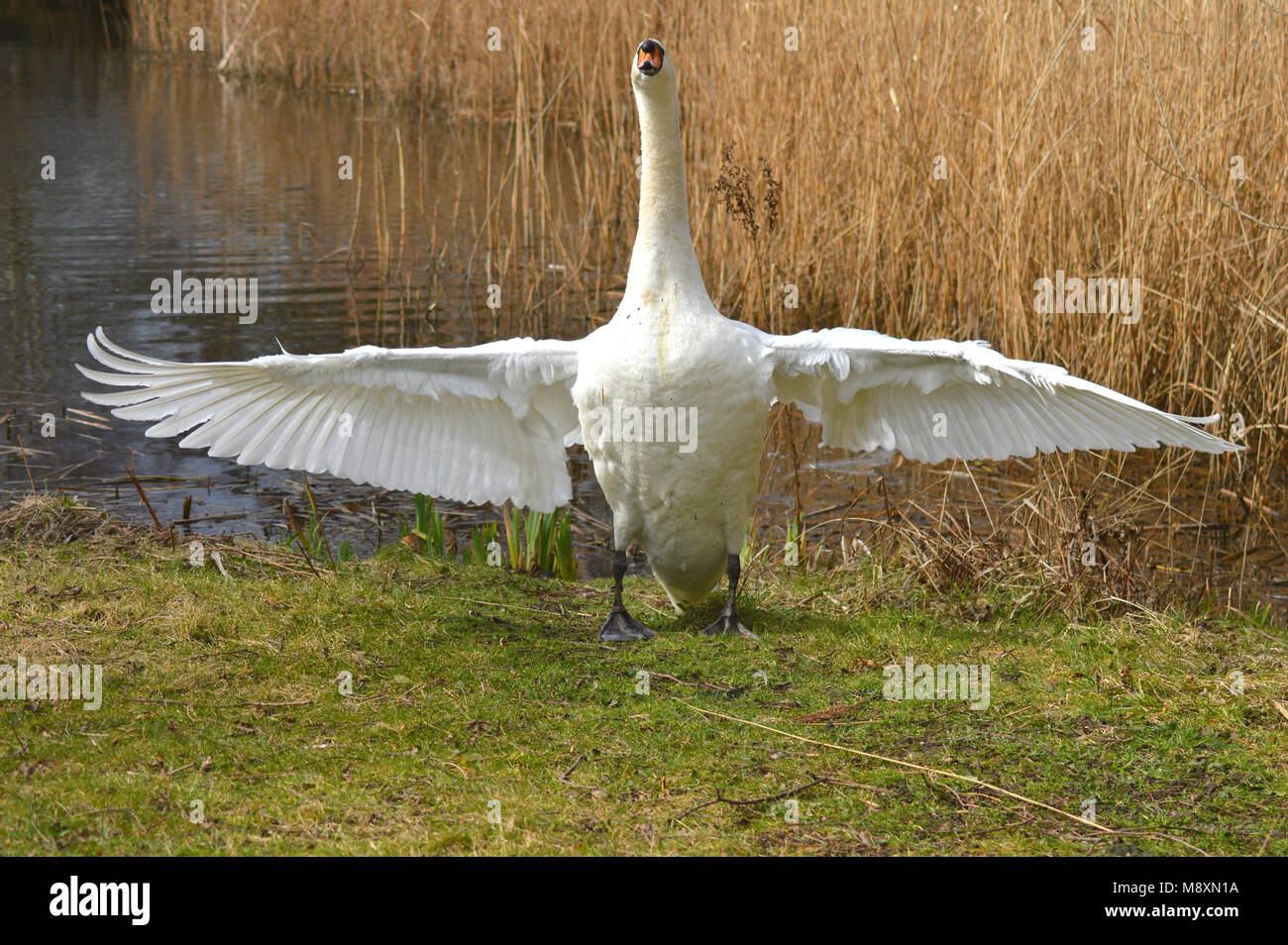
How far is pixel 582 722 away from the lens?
13.6ft

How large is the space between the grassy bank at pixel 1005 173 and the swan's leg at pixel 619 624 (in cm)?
335

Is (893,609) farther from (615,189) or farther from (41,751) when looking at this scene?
(615,189)

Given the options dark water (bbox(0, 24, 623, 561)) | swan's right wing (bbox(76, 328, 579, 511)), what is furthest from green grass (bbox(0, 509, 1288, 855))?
dark water (bbox(0, 24, 623, 561))

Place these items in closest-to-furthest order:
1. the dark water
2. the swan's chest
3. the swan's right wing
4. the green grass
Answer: the green grass → the swan's chest → the swan's right wing → the dark water

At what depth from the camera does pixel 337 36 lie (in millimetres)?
19406

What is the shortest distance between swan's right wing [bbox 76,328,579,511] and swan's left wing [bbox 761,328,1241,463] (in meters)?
0.91

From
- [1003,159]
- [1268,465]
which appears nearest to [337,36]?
[1003,159]

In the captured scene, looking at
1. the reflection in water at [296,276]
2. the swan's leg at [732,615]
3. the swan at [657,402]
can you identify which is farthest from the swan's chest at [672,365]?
the reflection in water at [296,276]

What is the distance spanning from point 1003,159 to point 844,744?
4623 mm

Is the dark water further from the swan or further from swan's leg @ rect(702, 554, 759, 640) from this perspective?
swan's leg @ rect(702, 554, 759, 640)

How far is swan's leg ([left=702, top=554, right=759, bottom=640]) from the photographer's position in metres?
5.06

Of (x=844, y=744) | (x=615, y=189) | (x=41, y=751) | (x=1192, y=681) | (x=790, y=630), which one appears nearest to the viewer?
(x=41, y=751)

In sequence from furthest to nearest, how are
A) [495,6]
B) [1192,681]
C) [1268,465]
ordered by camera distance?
1. [495,6]
2. [1268,465]
3. [1192,681]

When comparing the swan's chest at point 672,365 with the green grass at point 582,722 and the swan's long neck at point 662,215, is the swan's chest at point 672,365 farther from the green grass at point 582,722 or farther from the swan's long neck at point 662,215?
the green grass at point 582,722
